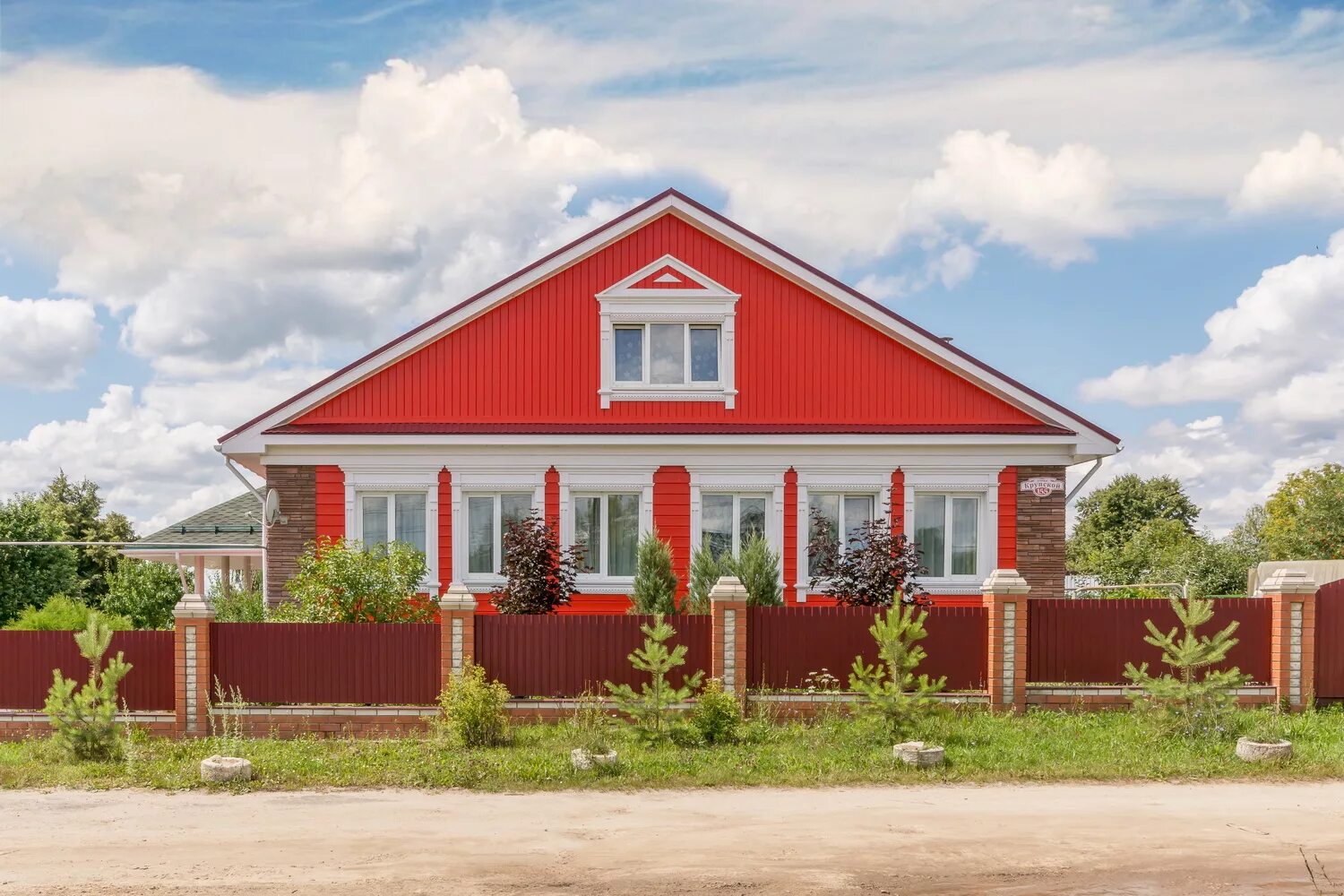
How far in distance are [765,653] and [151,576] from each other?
1714 centimetres

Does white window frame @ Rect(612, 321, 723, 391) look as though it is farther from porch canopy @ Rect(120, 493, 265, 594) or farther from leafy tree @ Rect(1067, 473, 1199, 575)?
leafy tree @ Rect(1067, 473, 1199, 575)

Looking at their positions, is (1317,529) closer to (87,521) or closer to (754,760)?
(754,760)

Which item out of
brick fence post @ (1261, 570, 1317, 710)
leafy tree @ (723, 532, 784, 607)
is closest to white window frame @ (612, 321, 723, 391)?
leafy tree @ (723, 532, 784, 607)

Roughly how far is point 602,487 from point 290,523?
16.6ft

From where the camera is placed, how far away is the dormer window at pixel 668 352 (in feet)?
68.1

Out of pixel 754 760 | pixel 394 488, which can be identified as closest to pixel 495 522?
pixel 394 488

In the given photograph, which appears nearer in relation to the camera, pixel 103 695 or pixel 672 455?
pixel 103 695

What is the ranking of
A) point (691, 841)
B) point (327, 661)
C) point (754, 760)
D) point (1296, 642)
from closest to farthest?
point (691, 841) → point (754, 760) → point (327, 661) → point (1296, 642)

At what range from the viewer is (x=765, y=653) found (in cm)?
1568

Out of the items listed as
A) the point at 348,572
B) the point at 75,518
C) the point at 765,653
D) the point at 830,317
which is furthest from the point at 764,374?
the point at 75,518

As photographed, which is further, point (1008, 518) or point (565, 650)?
point (1008, 518)

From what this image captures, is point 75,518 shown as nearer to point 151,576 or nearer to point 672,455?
point 151,576

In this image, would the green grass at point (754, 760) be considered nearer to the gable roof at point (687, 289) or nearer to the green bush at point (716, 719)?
the green bush at point (716, 719)

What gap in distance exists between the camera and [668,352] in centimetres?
2081
